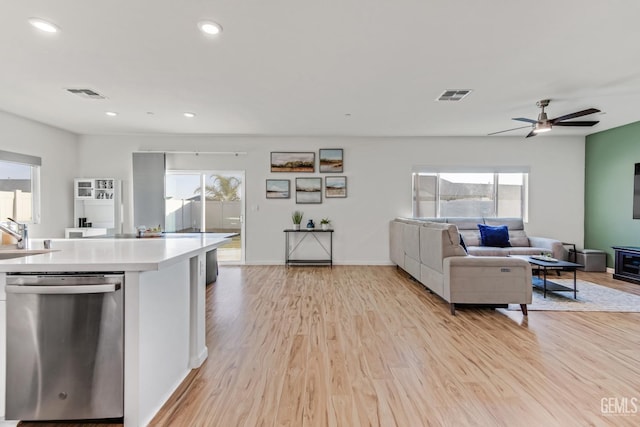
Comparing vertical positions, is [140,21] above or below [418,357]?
above

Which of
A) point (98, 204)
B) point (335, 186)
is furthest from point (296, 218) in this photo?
point (98, 204)

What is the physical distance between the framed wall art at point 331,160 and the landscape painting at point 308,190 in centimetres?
28

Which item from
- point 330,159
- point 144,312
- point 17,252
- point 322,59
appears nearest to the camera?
point 144,312

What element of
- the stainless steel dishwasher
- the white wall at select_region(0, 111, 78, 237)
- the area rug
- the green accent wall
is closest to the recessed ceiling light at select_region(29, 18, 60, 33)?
the stainless steel dishwasher

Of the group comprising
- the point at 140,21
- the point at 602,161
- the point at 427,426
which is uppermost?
the point at 140,21

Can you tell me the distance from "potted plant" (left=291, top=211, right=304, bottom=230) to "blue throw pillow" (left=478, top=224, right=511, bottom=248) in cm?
344

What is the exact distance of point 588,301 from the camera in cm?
379

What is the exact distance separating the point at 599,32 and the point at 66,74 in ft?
16.2

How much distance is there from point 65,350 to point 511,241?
21.2 ft

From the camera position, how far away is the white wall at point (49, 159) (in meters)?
4.76

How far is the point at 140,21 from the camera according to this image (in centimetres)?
231

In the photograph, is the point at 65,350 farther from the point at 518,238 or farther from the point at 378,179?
the point at 518,238

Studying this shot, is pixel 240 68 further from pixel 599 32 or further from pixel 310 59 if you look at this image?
pixel 599 32

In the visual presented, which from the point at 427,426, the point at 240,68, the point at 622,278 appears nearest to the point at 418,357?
the point at 427,426
